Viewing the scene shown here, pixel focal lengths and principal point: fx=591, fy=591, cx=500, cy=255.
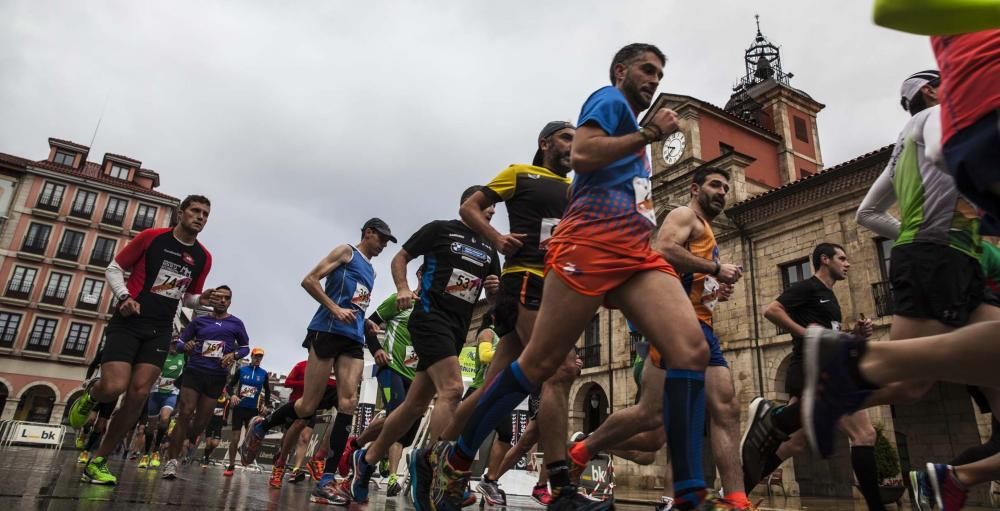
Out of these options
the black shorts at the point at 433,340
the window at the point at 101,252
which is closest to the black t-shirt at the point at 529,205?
the black shorts at the point at 433,340

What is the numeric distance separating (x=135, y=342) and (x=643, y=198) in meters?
4.18

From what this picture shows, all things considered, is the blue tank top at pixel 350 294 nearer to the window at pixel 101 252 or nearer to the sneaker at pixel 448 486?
the sneaker at pixel 448 486

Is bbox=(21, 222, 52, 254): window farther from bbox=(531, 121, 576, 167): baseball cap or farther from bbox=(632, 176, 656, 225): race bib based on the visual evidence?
bbox=(632, 176, 656, 225): race bib

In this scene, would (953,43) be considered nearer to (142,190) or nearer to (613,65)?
(613,65)

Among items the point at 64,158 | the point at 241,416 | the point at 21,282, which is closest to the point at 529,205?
the point at 241,416

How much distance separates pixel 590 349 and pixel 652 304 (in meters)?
22.0

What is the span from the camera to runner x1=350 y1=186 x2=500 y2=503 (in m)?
4.24

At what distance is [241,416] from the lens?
11695 millimetres

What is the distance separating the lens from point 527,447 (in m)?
5.61

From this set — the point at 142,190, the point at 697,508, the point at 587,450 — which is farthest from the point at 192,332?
the point at 142,190

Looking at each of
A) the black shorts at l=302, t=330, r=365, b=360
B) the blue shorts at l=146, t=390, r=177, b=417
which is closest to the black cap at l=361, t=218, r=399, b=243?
the black shorts at l=302, t=330, r=365, b=360

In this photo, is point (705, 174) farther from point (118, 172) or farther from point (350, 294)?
point (118, 172)

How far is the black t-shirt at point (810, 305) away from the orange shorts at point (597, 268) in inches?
122

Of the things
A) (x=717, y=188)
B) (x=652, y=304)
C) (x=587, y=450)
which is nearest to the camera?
(x=652, y=304)
